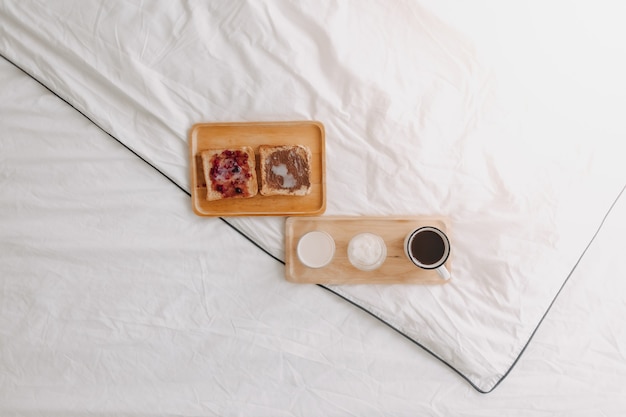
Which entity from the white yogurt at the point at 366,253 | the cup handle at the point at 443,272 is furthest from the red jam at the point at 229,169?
the cup handle at the point at 443,272

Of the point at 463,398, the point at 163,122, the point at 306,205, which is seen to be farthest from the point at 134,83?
the point at 463,398

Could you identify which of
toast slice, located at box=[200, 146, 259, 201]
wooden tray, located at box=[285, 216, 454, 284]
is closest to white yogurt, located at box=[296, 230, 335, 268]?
wooden tray, located at box=[285, 216, 454, 284]

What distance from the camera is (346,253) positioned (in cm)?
108

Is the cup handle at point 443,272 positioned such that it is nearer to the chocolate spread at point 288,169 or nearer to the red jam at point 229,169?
the chocolate spread at point 288,169

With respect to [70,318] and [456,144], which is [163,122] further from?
[456,144]

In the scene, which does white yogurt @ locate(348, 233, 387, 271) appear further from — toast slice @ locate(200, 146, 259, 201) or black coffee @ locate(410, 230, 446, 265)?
toast slice @ locate(200, 146, 259, 201)

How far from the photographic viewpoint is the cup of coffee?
3.35 ft

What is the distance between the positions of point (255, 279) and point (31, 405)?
0.53m

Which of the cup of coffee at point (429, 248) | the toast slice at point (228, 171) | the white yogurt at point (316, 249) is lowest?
the white yogurt at point (316, 249)

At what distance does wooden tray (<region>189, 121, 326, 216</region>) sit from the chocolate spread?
21mm

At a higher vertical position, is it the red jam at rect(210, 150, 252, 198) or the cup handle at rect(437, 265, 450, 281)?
the red jam at rect(210, 150, 252, 198)

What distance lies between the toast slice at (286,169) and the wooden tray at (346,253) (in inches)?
→ 2.5

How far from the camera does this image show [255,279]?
109 cm

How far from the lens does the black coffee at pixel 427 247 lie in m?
1.03
